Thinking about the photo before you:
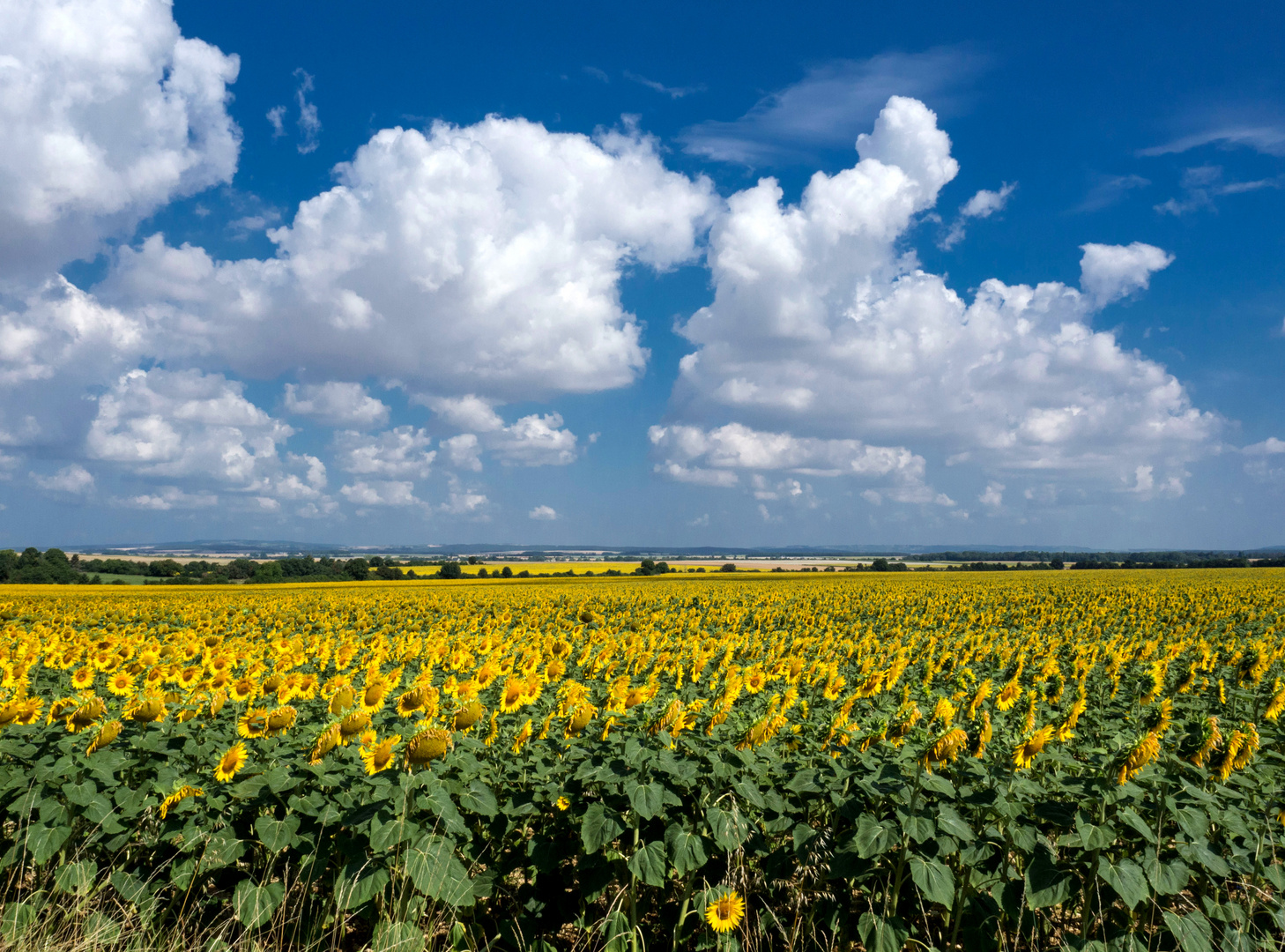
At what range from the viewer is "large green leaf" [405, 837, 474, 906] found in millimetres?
3705

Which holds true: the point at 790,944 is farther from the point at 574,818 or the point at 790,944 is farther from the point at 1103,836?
the point at 1103,836

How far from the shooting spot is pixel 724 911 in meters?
4.02

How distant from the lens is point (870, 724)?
510cm

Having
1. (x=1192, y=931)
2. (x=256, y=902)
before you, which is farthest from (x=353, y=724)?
(x=1192, y=931)

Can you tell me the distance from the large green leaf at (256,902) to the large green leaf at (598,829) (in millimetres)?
1910

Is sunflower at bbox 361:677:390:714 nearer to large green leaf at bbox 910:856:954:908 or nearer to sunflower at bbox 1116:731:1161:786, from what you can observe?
large green leaf at bbox 910:856:954:908

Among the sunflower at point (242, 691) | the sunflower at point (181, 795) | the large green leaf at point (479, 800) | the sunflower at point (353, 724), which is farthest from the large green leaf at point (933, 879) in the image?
the sunflower at point (242, 691)

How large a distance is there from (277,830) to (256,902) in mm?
473

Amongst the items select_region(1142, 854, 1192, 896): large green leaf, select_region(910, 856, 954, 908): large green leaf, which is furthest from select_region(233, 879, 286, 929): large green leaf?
select_region(1142, 854, 1192, 896): large green leaf

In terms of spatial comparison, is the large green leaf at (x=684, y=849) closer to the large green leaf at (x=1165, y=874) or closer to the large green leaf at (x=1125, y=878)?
the large green leaf at (x=1125, y=878)

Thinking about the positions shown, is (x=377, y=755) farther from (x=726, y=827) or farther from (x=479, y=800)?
(x=726, y=827)

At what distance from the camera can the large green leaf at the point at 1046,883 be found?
362cm

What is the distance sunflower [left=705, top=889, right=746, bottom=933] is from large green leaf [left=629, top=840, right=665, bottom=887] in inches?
13.5

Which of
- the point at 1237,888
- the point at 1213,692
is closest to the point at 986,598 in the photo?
the point at 1213,692
